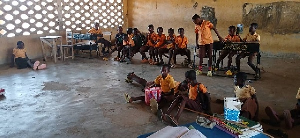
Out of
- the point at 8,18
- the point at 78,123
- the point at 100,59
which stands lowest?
the point at 78,123

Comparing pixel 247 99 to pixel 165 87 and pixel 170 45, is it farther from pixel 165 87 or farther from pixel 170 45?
pixel 170 45

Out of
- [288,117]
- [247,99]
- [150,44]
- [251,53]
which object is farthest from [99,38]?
[288,117]

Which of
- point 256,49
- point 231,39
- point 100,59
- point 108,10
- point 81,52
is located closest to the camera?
point 256,49

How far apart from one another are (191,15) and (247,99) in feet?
22.4

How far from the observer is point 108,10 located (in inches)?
422

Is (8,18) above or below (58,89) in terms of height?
above

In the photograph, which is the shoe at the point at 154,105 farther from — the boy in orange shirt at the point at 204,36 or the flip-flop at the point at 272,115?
the boy in orange shirt at the point at 204,36

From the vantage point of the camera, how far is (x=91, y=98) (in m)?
4.73

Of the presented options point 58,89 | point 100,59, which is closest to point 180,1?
point 100,59

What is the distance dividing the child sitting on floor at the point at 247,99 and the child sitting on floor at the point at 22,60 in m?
5.34

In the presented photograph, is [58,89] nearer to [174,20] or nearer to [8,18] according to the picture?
[8,18]

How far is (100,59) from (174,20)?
333cm

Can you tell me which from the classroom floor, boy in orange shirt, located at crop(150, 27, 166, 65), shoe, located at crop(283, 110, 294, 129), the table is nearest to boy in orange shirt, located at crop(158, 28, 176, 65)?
boy in orange shirt, located at crop(150, 27, 166, 65)

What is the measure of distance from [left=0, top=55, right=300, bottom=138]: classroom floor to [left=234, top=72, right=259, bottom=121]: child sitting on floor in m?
0.22
